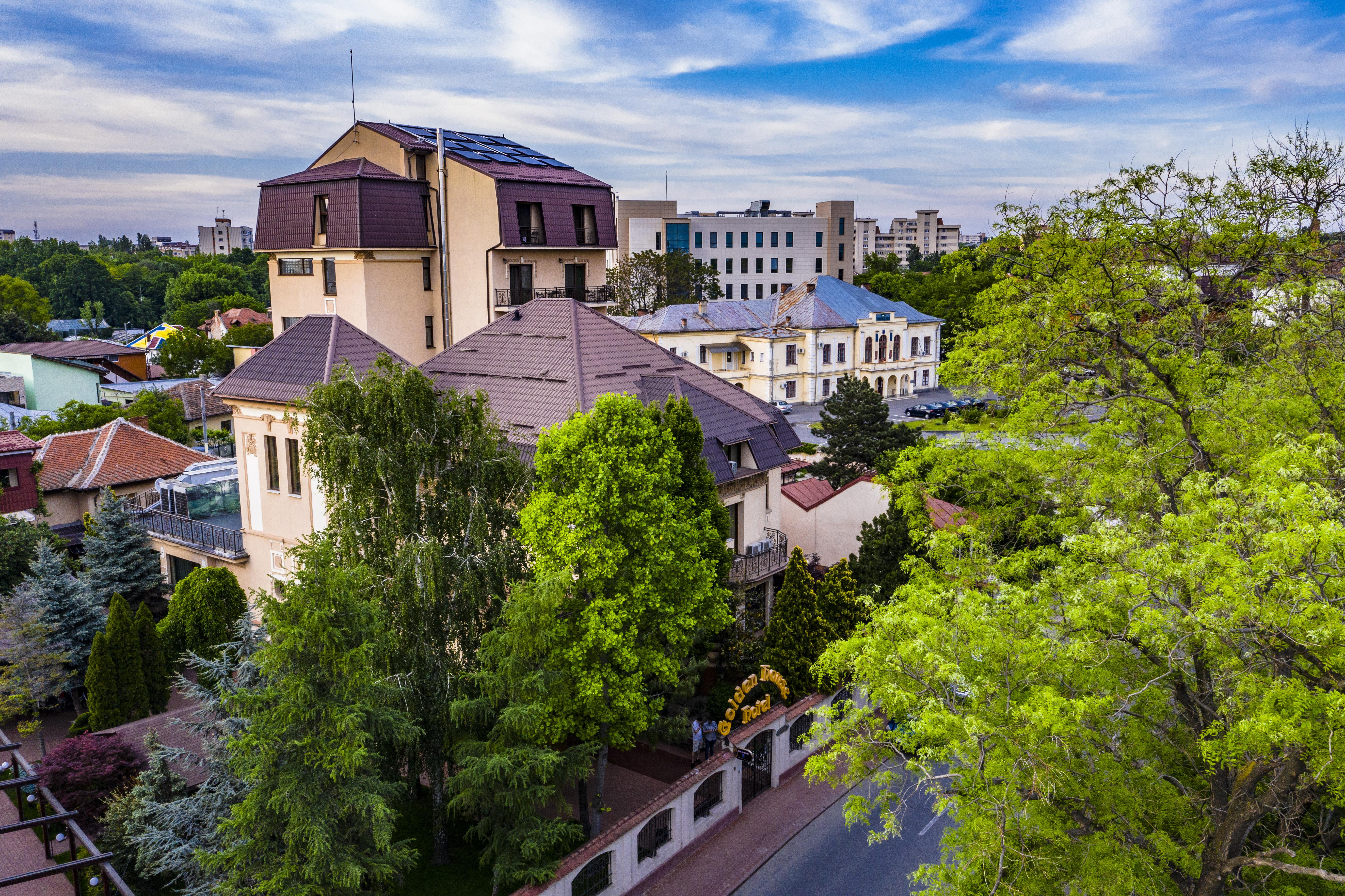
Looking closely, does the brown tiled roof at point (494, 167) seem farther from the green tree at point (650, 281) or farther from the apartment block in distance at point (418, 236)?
the green tree at point (650, 281)

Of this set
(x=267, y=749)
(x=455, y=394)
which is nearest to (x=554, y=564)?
(x=455, y=394)

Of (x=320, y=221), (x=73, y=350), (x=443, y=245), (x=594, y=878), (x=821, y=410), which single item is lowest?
(x=594, y=878)

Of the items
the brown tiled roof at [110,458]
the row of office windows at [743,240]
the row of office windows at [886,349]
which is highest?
the row of office windows at [743,240]

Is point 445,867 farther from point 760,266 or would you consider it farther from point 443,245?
point 760,266

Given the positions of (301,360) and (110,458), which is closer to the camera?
(301,360)

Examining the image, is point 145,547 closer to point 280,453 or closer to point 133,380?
point 280,453

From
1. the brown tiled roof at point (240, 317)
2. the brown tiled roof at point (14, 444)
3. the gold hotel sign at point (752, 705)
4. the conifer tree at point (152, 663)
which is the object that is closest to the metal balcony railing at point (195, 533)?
the conifer tree at point (152, 663)

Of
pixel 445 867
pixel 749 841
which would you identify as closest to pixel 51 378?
pixel 445 867
